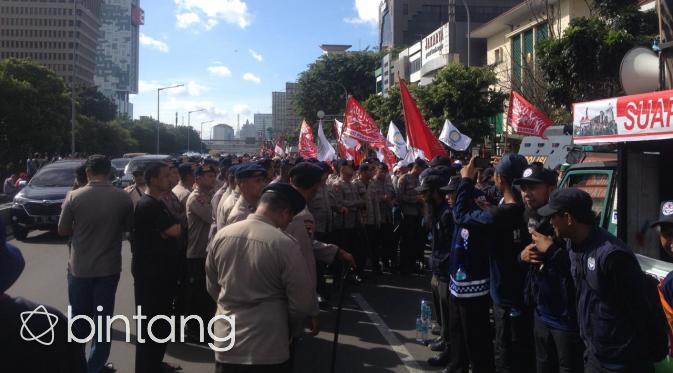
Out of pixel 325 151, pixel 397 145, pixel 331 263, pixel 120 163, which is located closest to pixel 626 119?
pixel 331 263

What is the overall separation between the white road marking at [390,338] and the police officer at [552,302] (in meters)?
2.01

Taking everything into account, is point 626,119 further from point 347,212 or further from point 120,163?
point 120,163

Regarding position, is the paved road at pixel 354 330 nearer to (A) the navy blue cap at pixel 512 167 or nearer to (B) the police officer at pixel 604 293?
(A) the navy blue cap at pixel 512 167

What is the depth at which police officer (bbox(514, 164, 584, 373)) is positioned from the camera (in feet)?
11.8

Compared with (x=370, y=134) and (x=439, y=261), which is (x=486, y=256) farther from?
(x=370, y=134)

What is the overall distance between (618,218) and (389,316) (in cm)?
351

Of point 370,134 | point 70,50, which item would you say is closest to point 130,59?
point 70,50

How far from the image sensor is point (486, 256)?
4758mm

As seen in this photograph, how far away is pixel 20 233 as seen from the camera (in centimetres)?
1365

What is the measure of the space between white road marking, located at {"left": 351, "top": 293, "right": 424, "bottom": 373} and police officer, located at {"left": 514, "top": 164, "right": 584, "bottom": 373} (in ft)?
6.58

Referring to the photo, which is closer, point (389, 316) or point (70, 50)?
point (389, 316)

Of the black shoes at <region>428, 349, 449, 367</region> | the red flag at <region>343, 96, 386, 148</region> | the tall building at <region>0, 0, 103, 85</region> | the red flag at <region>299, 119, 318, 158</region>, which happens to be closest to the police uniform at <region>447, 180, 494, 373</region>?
the black shoes at <region>428, 349, 449, 367</region>

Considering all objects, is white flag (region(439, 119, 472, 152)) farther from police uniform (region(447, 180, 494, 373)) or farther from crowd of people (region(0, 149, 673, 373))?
police uniform (region(447, 180, 494, 373))

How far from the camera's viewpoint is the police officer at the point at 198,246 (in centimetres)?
645
